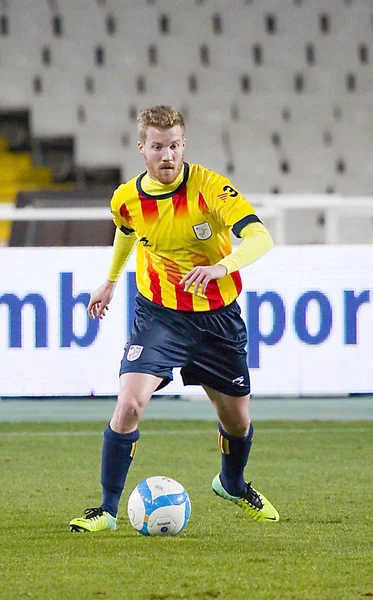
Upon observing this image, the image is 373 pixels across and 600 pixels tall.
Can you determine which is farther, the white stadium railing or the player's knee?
the white stadium railing

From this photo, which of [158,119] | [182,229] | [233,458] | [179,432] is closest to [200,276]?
[182,229]

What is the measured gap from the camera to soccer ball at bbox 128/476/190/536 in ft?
13.6

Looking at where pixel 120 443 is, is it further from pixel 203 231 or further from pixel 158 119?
pixel 158 119

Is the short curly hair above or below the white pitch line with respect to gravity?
above

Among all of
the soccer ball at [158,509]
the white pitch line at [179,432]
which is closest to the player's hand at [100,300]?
the soccer ball at [158,509]

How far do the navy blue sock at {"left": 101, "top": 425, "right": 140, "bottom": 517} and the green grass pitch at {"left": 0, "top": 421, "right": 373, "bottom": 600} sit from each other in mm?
133

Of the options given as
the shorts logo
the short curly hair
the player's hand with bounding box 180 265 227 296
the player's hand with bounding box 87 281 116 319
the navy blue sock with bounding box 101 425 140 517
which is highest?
the short curly hair

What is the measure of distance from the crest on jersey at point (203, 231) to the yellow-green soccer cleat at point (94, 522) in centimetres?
110

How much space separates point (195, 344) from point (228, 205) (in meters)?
0.56

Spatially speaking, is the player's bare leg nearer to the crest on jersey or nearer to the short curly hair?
the crest on jersey

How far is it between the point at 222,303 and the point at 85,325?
3914 mm

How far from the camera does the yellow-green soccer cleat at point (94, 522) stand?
423 cm

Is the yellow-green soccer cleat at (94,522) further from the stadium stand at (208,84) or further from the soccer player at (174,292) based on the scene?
the stadium stand at (208,84)

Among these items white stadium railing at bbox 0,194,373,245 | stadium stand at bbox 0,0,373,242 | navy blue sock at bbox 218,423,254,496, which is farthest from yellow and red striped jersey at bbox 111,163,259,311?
stadium stand at bbox 0,0,373,242
